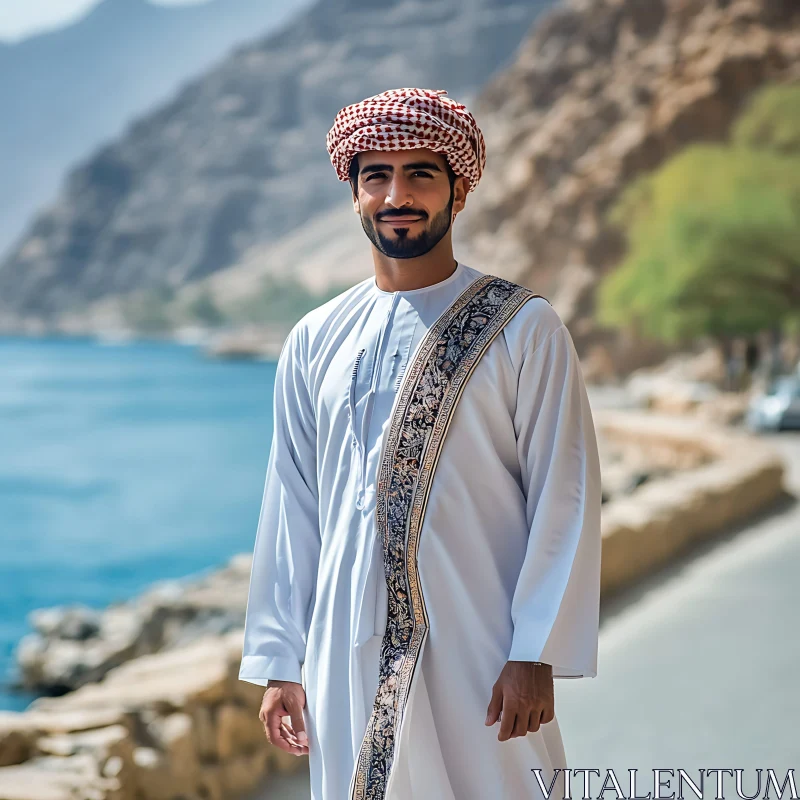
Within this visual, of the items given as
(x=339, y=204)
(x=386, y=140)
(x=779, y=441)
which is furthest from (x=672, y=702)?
(x=339, y=204)

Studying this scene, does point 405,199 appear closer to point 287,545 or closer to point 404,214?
point 404,214

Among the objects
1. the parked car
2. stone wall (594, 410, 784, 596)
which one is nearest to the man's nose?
stone wall (594, 410, 784, 596)

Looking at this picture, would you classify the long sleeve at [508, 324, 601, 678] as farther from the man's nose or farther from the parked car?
the parked car

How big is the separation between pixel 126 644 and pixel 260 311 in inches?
2857

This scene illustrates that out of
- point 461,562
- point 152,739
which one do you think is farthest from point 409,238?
point 152,739

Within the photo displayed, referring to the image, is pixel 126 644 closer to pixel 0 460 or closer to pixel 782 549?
pixel 782 549

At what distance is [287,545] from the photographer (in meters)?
1.77

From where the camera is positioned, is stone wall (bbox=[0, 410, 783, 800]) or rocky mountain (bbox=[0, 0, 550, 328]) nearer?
stone wall (bbox=[0, 410, 783, 800])

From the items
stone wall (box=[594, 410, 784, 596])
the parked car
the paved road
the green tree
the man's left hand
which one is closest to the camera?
the man's left hand

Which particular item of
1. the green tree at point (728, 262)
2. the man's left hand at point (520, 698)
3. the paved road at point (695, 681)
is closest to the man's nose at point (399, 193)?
the man's left hand at point (520, 698)

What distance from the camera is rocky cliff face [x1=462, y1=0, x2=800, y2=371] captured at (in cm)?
3184

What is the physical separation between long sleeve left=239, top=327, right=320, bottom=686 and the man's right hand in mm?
20

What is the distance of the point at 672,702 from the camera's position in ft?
11.7

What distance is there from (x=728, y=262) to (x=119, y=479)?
19808 mm
